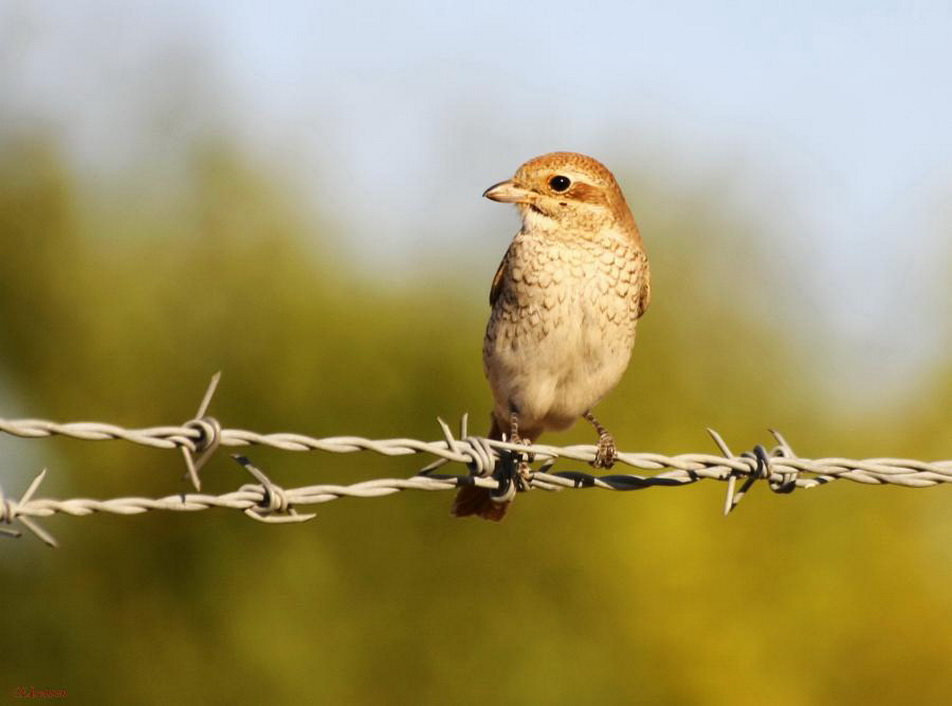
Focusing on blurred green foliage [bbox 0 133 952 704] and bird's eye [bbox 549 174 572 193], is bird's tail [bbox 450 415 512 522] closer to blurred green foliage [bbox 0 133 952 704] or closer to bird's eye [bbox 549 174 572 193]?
bird's eye [bbox 549 174 572 193]

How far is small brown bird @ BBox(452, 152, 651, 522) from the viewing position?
20.6 ft

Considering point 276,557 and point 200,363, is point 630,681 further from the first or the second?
point 200,363

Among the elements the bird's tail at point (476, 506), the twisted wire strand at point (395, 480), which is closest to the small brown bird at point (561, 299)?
the bird's tail at point (476, 506)

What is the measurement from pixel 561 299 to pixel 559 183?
Answer: 78cm

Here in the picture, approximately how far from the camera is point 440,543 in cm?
1563

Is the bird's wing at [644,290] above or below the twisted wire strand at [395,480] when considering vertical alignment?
above

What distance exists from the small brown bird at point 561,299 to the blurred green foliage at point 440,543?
871 cm

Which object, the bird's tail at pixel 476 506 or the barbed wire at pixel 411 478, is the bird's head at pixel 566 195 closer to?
the bird's tail at pixel 476 506

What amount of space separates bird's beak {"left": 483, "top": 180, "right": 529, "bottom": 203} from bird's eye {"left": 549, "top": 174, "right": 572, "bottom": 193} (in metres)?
0.13

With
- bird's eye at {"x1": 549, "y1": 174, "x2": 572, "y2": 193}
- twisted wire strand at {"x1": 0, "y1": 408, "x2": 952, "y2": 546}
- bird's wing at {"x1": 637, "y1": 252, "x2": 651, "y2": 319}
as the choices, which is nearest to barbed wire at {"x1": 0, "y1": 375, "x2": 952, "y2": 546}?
twisted wire strand at {"x1": 0, "y1": 408, "x2": 952, "y2": 546}

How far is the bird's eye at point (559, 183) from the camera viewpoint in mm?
6766

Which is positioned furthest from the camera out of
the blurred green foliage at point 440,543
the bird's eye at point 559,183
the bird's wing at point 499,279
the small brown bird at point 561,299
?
the blurred green foliage at point 440,543

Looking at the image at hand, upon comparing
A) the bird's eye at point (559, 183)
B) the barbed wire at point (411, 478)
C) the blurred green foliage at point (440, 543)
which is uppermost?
the bird's eye at point (559, 183)

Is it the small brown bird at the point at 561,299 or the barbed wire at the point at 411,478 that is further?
the small brown bird at the point at 561,299
